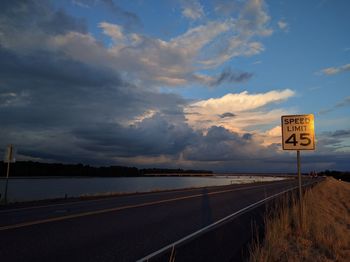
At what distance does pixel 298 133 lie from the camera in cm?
1080

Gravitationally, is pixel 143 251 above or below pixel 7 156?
below

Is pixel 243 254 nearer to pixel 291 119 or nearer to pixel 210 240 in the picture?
pixel 210 240

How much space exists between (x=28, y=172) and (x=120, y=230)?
5811 inches

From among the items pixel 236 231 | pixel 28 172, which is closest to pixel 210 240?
pixel 236 231

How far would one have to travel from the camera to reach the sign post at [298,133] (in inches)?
421

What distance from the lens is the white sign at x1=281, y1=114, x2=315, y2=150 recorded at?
421 inches

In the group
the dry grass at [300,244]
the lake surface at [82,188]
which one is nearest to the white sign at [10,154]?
the lake surface at [82,188]

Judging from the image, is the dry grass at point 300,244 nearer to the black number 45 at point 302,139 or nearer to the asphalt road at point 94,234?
the asphalt road at point 94,234

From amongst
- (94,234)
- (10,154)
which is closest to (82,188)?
(10,154)

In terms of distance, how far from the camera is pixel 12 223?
37.9ft

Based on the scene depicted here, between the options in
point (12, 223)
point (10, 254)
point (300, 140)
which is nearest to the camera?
point (10, 254)

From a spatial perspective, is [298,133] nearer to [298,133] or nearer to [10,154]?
[298,133]

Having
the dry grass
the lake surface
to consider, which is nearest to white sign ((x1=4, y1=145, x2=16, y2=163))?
the lake surface

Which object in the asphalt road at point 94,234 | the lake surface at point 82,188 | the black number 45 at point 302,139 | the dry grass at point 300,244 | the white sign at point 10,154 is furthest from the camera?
the lake surface at point 82,188
